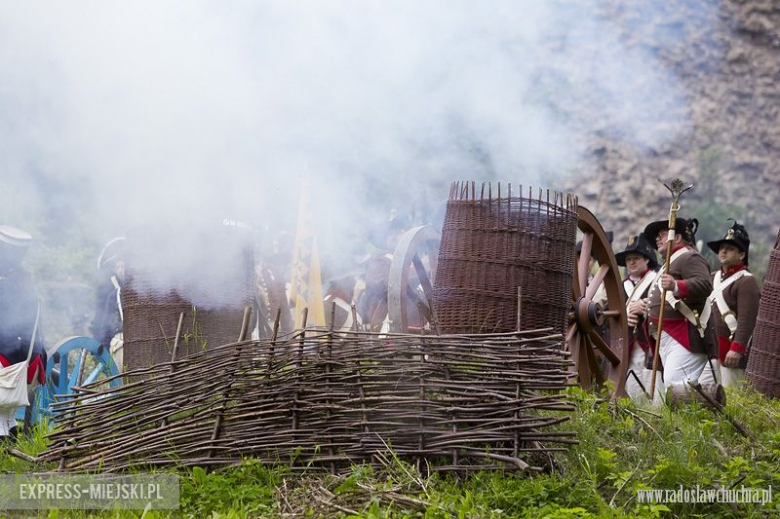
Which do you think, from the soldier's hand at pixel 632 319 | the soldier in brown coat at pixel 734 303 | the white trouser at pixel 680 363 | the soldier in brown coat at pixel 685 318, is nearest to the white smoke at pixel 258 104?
the soldier in brown coat at pixel 685 318

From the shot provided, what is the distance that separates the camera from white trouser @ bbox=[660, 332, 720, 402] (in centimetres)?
737

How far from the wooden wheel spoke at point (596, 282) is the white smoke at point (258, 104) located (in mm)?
999

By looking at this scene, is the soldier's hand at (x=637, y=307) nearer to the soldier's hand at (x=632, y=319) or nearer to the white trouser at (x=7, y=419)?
the soldier's hand at (x=632, y=319)

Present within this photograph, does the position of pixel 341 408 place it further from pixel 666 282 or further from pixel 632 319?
pixel 632 319

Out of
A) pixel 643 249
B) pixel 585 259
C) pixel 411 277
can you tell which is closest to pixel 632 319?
pixel 643 249

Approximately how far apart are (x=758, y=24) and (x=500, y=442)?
12.9 meters

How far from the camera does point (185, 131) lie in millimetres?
6098

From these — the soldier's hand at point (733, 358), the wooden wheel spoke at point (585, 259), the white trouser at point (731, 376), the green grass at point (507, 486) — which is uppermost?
the wooden wheel spoke at point (585, 259)

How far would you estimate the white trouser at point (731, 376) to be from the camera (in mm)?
7648

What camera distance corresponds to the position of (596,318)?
267 inches

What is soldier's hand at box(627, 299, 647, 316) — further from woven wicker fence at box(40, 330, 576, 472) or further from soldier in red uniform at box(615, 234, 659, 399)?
woven wicker fence at box(40, 330, 576, 472)

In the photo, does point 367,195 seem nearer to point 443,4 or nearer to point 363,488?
point 443,4

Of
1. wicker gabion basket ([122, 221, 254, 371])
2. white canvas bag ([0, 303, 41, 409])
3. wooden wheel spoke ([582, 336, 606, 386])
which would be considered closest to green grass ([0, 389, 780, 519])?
white canvas bag ([0, 303, 41, 409])

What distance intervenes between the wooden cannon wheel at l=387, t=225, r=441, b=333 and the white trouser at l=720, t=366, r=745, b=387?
2.54 metres
